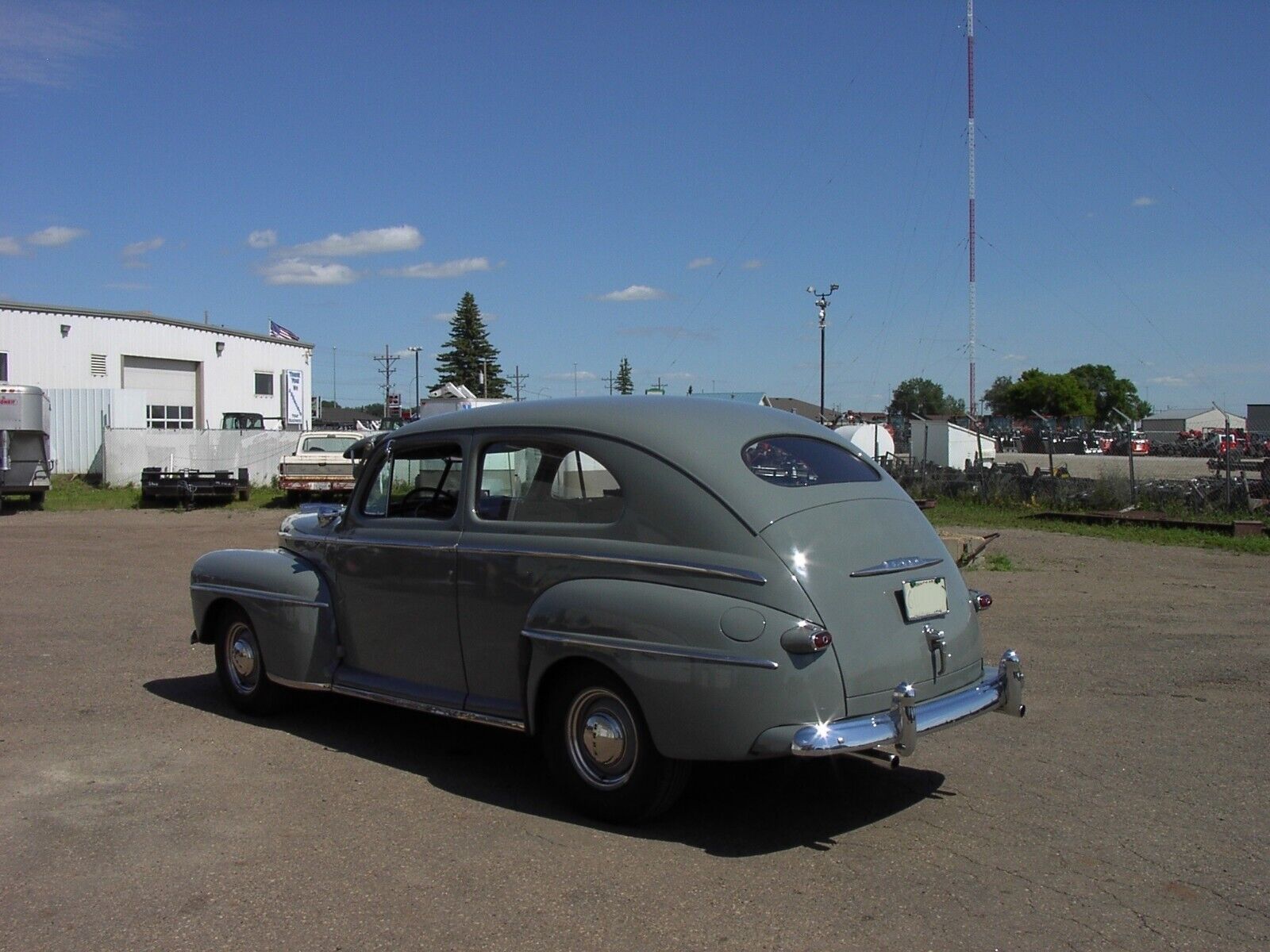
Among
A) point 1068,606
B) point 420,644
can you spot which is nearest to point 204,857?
Answer: point 420,644

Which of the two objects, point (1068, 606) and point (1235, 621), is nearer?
point (1235, 621)

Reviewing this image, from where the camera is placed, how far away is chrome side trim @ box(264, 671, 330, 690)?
6.25 meters

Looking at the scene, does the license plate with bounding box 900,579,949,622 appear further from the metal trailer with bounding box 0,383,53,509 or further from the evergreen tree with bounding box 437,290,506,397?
the evergreen tree with bounding box 437,290,506,397

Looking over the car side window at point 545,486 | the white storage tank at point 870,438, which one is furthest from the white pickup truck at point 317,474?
the car side window at point 545,486

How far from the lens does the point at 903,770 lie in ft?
19.0

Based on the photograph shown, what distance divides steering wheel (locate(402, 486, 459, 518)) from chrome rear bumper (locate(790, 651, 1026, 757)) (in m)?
2.30

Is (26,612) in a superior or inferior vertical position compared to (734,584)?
inferior

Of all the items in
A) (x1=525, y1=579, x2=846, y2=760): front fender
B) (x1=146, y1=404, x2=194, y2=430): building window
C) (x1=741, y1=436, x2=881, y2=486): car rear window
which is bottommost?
(x1=525, y1=579, x2=846, y2=760): front fender

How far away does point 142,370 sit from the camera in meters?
40.7

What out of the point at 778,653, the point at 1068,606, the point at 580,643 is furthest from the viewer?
the point at 1068,606

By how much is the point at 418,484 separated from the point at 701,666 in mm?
2265

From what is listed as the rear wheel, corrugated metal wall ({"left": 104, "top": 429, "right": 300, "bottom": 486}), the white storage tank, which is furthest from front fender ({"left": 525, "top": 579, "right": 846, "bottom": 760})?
corrugated metal wall ({"left": 104, "top": 429, "right": 300, "bottom": 486})

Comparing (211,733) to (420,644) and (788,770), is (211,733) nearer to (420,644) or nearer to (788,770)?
(420,644)

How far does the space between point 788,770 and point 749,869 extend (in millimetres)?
1443
